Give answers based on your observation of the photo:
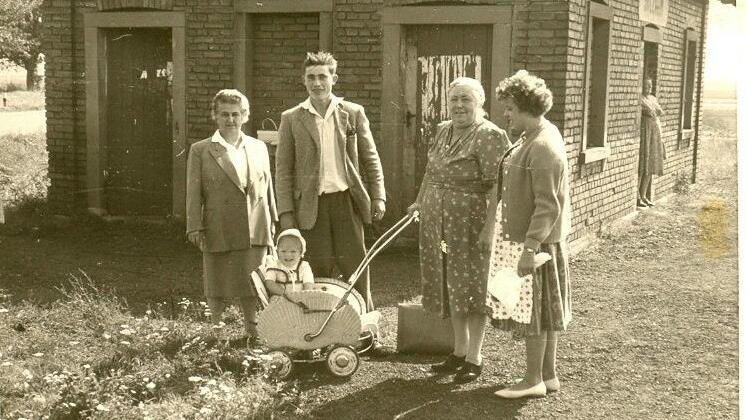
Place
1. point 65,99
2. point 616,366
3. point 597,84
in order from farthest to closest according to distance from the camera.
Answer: point 65,99 < point 597,84 < point 616,366

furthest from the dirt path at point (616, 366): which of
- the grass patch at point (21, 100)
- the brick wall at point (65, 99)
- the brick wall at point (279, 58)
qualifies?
the grass patch at point (21, 100)

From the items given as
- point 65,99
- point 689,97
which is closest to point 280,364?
point 65,99

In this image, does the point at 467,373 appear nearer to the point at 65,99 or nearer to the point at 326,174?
the point at 326,174

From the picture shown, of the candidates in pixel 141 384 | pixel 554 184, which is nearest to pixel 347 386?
pixel 141 384

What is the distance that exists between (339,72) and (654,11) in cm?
486

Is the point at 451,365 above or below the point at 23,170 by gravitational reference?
below

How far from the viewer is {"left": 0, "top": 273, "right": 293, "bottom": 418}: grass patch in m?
4.89

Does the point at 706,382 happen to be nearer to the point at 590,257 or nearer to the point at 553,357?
the point at 553,357

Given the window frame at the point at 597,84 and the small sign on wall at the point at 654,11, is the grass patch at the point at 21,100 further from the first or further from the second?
the window frame at the point at 597,84

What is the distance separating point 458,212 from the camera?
18.9ft

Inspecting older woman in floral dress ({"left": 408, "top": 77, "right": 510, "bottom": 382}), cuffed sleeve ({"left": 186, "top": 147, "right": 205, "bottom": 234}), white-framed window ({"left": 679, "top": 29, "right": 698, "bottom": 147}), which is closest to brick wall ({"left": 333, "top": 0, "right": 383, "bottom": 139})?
cuffed sleeve ({"left": 186, "top": 147, "right": 205, "bottom": 234})

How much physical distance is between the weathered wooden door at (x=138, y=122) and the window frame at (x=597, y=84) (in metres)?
4.88

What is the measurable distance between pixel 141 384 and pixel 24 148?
51.8 feet

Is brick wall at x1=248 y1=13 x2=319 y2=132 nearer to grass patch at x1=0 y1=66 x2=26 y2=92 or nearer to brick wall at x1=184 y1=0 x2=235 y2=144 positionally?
brick wall at x1=184 y1=0 x2=235 y2=144
